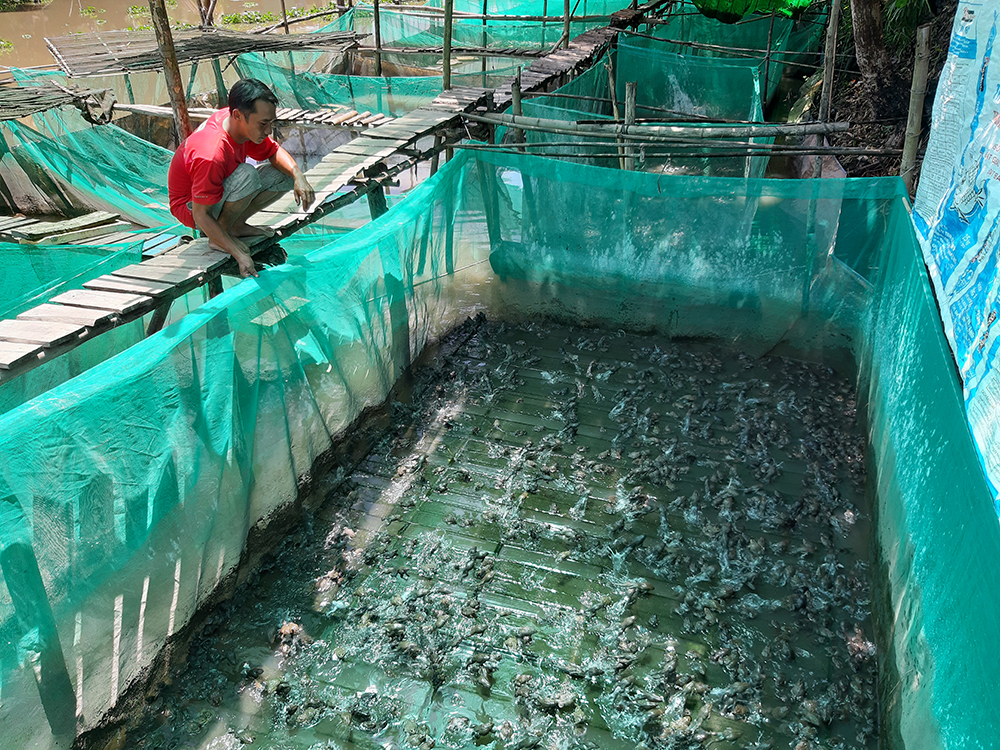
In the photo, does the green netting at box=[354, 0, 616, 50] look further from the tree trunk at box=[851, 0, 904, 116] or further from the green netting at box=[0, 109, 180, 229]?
the green netting at box=[0, 109, 180, 229]

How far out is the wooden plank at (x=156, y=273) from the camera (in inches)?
148

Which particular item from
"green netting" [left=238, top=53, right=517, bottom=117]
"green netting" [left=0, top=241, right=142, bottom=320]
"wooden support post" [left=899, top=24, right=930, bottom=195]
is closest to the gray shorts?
"green netting" [left=0, top=241, right=142, bottom=320]

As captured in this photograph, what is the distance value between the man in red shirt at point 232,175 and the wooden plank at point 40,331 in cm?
103

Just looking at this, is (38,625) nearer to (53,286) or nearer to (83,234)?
(53,286)

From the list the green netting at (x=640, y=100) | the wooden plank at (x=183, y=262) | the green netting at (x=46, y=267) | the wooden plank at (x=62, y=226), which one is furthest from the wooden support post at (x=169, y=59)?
the green netting at (x=640, y=100)

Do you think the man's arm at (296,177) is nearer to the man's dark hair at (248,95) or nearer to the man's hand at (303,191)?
the man's hand at (303,191)

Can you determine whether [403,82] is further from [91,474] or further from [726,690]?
[726,690]

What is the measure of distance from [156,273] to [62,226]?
15.1 feet

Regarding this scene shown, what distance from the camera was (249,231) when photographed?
436cm

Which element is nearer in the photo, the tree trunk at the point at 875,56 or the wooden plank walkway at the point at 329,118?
the wooden plank walkway at the point at 329,118

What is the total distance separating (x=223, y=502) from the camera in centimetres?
376

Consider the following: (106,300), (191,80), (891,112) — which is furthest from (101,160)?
(891,112)

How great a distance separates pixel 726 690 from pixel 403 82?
7.97 meters

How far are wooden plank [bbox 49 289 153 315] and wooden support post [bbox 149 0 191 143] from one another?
3086 millimetres
